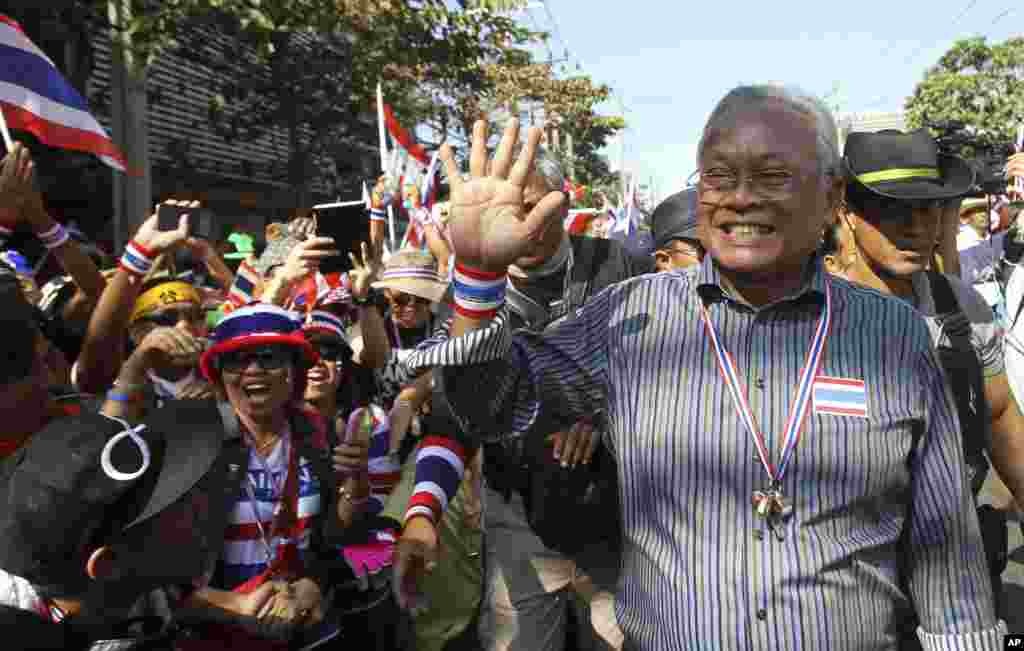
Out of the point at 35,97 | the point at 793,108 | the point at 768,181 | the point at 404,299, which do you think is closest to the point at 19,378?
the point at 768,181

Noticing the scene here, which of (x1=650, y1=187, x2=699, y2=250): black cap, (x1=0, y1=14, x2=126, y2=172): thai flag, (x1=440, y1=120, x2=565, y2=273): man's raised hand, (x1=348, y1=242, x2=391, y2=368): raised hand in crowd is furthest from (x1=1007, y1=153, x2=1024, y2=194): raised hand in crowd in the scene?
(x1=0, y1=14, x2=126, y2=172): thai flag

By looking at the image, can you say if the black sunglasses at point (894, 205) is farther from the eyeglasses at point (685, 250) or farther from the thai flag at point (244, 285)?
the thai flag at point (244, 285)

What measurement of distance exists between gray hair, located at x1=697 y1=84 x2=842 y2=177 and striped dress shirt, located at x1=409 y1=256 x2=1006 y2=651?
0.26m

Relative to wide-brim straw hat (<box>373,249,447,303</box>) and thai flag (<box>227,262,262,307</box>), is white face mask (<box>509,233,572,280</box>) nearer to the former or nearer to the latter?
wide-brim straw hat (<box>373,249,447,303</box>)

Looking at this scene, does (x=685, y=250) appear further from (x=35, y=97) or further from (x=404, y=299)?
(x=35, y=97)

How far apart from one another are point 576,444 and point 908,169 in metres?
1.49

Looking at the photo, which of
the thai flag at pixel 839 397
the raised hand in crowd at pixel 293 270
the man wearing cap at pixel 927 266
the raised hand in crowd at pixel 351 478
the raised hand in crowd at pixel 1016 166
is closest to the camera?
the thai flag at pixel 839 397

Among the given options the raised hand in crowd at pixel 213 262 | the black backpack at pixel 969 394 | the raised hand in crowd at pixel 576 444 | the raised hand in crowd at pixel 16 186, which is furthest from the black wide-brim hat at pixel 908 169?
the raised hand in crowd at pixel 213 262

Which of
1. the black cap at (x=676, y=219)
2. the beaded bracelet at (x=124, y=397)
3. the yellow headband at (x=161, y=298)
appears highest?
the black cap at (x=676, y=219)

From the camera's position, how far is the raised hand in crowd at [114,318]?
3.47m

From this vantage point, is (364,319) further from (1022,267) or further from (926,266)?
(1022,267)

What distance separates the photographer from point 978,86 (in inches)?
1222

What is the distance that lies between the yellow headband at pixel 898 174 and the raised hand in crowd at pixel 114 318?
256cm

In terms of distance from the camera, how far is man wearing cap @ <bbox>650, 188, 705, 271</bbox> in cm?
403
